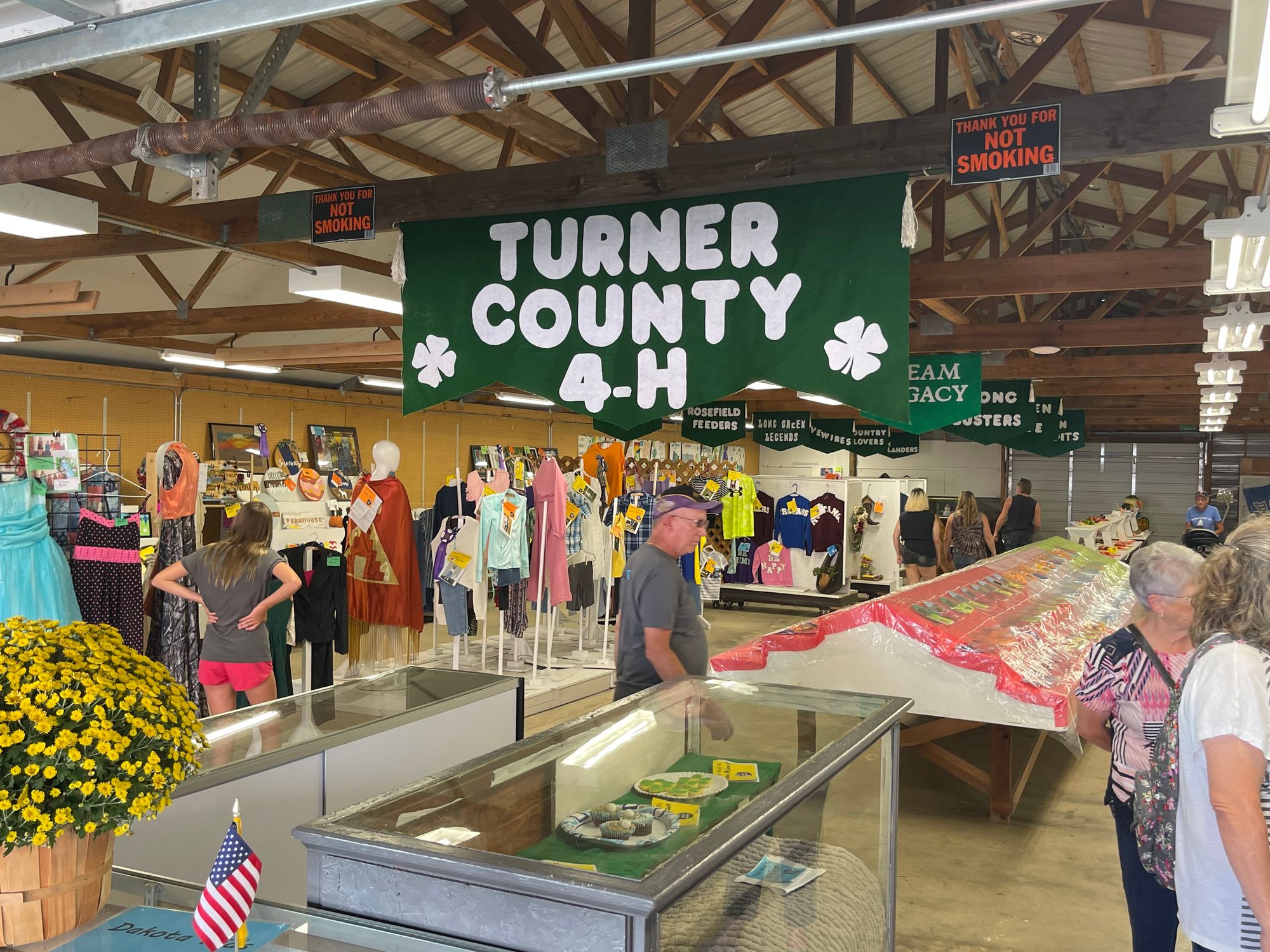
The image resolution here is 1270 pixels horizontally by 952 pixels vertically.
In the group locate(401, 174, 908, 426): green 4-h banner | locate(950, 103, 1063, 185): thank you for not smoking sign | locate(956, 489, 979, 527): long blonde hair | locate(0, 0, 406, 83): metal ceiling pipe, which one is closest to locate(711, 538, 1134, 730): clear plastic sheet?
locate(401, 174, 908, 426): green 4-h banner

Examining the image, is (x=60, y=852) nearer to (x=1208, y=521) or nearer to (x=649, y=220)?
(x=649, y=220)

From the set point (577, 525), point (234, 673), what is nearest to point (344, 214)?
point (234, 673)

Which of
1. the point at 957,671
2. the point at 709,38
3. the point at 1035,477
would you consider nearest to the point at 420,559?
the point at 709,38

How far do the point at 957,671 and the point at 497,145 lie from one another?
6.05 metres

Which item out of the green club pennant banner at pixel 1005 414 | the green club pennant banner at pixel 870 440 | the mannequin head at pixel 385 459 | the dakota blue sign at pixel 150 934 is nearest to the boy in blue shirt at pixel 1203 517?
the green club pennant banner at pixel 1005 414

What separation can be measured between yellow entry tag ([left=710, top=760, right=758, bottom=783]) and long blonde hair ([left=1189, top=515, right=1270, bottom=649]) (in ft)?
3.62

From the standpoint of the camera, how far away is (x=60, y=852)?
167 cm

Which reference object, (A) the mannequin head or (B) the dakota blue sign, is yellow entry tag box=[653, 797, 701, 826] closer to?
(B) the dakota blue sign

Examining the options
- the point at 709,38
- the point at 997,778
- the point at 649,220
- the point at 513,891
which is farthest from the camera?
the point at 709,38

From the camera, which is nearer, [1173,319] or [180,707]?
[180,707]

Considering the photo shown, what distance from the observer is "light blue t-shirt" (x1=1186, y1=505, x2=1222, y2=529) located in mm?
14562

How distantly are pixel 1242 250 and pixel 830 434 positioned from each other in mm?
8748

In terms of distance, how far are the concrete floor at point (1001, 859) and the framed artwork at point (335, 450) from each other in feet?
29.4

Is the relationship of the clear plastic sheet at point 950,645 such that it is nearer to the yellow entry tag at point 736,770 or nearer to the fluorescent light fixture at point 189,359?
the yellow entry tag at point 736,770
